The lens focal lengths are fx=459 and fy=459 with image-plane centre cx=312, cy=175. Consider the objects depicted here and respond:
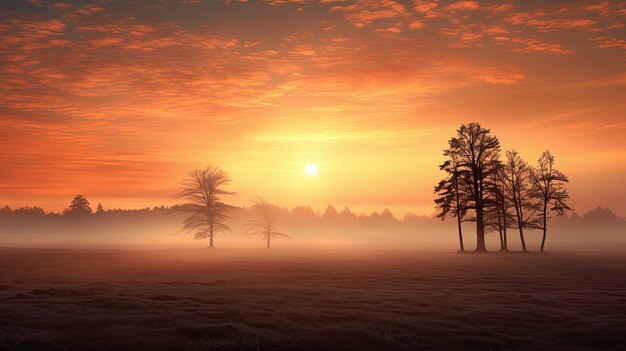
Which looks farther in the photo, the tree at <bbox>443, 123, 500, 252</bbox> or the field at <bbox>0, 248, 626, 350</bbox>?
the tree at <bbox>443, 123, 500, 252</bbox>

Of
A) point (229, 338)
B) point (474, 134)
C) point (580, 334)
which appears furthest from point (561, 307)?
point (474, 134)

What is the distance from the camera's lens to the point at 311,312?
18594 millimetres

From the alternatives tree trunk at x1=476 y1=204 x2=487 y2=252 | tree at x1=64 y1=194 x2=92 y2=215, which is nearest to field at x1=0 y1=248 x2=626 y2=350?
tree trunk at x1=476 y1=204 x2=487 y2=252

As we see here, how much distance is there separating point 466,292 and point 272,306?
11418mm

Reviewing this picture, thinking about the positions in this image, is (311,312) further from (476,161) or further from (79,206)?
(79,206)

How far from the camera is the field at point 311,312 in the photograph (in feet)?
47.9

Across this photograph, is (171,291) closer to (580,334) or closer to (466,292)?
(466,292)

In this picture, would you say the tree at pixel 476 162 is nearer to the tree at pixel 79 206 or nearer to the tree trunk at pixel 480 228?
the tree trunk at pixel 480 228

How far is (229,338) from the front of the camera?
48.5ft

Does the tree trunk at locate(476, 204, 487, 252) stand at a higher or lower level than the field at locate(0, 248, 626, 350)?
higher

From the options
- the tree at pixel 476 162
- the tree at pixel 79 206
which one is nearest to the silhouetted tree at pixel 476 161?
the tree at pixel 476 162

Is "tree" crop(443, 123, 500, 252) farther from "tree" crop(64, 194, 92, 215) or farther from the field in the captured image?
"tree" crop(64, 194, 92, 215)

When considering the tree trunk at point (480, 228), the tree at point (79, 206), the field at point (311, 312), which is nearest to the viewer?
the field at point (311, 312)

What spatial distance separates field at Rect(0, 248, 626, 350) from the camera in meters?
14.6
